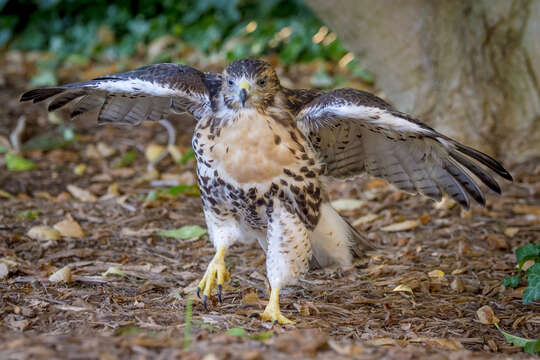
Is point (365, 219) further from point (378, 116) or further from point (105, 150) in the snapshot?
point (105, 150)

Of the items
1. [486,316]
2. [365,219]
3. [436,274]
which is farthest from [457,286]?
[365,219]

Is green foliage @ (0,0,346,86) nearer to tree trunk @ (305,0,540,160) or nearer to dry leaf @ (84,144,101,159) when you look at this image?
dry leaf @ (84,144,101,159)

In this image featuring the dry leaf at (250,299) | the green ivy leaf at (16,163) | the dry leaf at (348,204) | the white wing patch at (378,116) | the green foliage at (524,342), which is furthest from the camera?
the green ivy leaf at (16,163)

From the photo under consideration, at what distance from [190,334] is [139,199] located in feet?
9.62

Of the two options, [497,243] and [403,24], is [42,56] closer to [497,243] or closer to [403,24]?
[403,24]

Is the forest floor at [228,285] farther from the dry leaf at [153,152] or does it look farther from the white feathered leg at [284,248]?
the white feathered leg at [284,248]

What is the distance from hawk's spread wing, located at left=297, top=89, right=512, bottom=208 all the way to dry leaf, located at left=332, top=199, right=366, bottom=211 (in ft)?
4.94

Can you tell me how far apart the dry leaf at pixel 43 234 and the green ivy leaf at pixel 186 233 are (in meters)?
0.75

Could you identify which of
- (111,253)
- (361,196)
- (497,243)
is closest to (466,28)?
(361,196)

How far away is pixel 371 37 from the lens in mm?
6184

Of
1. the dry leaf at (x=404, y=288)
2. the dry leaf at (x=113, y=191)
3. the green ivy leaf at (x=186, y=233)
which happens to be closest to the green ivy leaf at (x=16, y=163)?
the dry leaf at (x=113, y=191)

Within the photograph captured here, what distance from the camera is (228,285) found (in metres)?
4.42

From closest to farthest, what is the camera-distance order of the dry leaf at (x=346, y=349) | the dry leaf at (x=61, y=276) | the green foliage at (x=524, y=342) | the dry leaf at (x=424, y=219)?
the dry leaf at (x=346, y=349) → the green foliage at (x=524, y=342) → the dry leaf at (x=61, y=276) → the dry leaf at (x=424, y=219)

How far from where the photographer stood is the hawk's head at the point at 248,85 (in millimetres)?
3723
